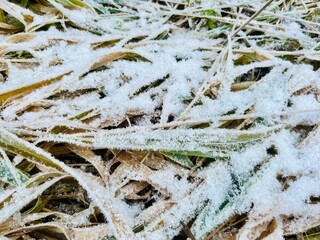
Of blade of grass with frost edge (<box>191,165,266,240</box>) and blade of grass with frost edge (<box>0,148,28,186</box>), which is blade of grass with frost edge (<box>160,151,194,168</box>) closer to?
blade of grass with frost edge (<box>191,165,266,240</box>)

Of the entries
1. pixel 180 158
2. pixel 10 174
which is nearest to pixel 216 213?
pixel 180 158

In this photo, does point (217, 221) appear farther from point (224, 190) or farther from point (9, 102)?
point (9, 102)

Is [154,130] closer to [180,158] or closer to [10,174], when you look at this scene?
[180,158]

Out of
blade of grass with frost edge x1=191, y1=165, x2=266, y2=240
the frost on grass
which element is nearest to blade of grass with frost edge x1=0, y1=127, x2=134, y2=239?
the frost on grass

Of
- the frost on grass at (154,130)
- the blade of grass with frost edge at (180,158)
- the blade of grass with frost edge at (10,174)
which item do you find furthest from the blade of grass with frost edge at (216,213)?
the blade of grass with frost edge at (10,174)

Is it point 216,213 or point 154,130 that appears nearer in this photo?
point 216,213

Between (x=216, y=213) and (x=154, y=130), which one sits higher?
(x=154, y=130)

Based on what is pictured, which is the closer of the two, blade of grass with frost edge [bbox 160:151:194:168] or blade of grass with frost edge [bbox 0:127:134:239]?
blade of grass with frost edge [bbox 0:127:134:239]

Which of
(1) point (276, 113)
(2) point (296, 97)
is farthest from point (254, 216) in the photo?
(2) point (296, 97)

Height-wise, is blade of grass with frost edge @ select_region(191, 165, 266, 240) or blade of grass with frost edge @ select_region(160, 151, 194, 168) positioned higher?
blade of grass with frost edge @ select_region(160, 151, 194, 168)
